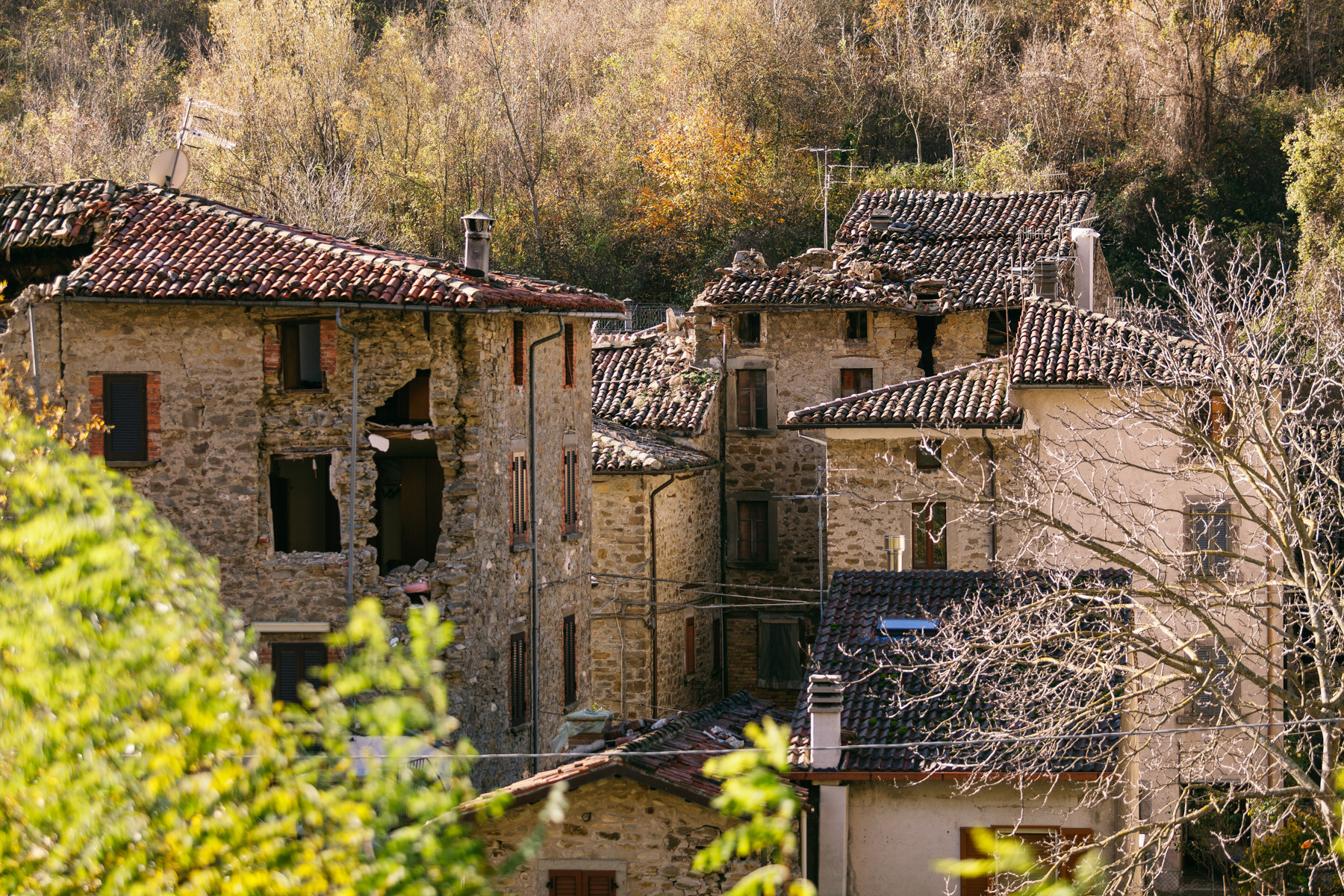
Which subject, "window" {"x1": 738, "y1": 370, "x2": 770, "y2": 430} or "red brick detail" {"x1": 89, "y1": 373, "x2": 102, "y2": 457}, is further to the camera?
→ "window" {"x1": 738, "y1": 370, "x2": 770, "y2": 430}

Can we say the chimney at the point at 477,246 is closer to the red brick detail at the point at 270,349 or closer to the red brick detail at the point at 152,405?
the red brick detail at the point at 270,349

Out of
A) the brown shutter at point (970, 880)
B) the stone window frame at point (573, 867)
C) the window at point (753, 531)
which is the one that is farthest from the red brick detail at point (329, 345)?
the window at point (753, 531)

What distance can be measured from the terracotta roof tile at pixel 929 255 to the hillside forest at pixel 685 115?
6.83m

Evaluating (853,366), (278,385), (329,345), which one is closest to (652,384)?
(853,366)

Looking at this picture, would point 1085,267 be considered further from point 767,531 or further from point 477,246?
point 477,246

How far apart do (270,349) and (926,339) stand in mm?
14320

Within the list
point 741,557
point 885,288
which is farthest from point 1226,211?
point 741,557

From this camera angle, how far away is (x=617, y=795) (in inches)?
571

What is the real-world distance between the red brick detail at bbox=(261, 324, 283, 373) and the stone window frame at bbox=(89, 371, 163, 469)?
131 centimetres

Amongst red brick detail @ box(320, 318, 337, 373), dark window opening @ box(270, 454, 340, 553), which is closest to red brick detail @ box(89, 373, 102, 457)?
dark window opening @ box(270, 454, 340, 553)

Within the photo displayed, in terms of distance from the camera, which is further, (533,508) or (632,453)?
(632,453)

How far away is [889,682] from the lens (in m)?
16.3

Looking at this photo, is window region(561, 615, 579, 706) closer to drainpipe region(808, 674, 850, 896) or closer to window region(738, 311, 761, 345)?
drainpipe region(808, 674, 850, 896)

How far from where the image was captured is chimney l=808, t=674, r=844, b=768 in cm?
1473
